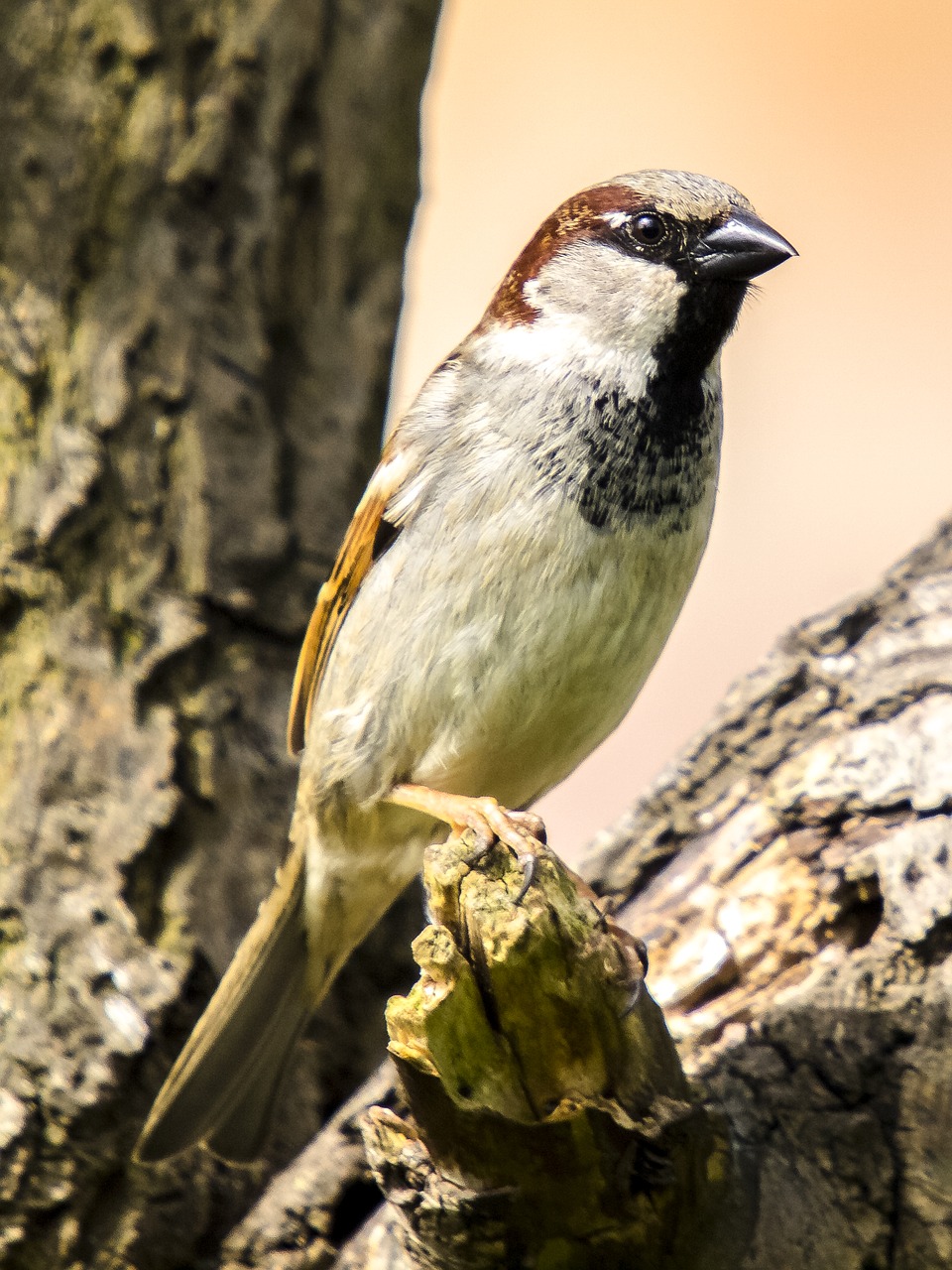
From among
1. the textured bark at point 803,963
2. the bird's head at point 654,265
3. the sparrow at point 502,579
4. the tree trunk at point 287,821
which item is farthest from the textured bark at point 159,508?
the bird's head at point 654,265

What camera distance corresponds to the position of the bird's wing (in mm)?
2201

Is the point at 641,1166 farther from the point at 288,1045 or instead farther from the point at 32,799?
the point at 32,799

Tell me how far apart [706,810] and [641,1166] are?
739 millimetres

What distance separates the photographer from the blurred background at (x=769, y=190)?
4.43 meters

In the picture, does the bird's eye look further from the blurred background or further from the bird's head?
the blurred background

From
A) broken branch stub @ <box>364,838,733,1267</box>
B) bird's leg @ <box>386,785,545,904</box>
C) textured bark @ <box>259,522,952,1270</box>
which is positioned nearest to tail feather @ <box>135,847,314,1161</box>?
textured bark @ <box>259,522,952,1270</box>

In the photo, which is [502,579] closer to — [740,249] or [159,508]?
[740,249]

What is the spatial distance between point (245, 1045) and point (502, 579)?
86 centimetres

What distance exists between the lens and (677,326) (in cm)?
216

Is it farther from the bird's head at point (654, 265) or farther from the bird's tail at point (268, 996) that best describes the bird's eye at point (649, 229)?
the bird's tail at point (268, 996)

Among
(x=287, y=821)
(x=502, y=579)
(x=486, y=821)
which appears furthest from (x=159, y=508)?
(x=486, y=821)

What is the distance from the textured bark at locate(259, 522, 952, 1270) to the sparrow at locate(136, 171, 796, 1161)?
0.24 m

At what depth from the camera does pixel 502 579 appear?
2.00 metres

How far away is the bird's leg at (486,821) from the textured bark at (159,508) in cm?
39
